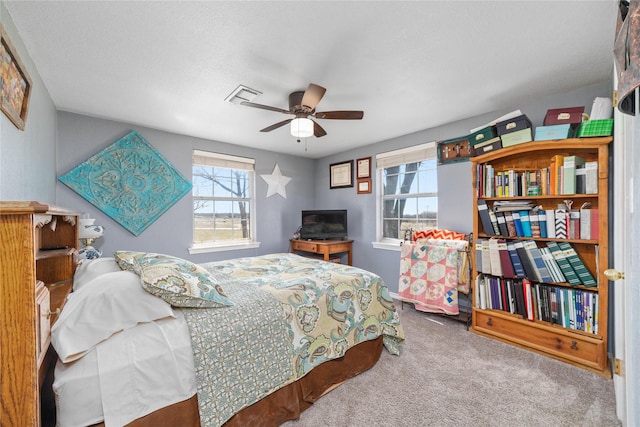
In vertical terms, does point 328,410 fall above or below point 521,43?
below

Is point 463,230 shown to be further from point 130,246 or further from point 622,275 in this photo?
point 130,246

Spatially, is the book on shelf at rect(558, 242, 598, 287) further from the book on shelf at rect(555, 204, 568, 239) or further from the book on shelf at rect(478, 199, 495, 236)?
the book on shelf at rect(478, 199, 495, 236)

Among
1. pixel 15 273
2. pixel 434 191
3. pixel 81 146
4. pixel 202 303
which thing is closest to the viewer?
pixel 15 273

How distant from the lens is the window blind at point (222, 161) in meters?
3.77

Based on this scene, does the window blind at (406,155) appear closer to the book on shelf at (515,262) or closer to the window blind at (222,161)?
the book on shelf at (515,262)

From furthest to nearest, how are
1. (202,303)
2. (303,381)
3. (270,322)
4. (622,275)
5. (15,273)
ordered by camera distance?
1. (303,381)
2. (270,322)
3. (202,303)
4. (622,275)
5. (15,273)

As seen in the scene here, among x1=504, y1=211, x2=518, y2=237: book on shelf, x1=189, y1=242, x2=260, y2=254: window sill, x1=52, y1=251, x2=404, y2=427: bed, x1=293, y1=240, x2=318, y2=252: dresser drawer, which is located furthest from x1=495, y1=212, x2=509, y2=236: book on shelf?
x1=189, y1=242, x2=260, y2=254: window sill

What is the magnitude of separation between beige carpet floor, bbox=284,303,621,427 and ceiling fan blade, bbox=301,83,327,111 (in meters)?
2.15

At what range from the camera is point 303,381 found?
66.3 inches

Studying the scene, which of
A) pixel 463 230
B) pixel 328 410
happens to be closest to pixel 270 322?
pixel 328 410

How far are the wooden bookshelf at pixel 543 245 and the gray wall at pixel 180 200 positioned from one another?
9.75 feet

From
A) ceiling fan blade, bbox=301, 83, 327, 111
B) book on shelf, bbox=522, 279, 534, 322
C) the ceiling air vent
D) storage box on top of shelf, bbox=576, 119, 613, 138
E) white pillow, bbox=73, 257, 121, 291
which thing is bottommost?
book on shelf, bbox=522, 279, 534, 322

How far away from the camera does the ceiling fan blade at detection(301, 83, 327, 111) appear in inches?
76.2

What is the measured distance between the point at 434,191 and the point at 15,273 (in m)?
3.66
